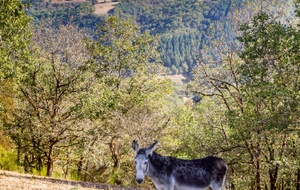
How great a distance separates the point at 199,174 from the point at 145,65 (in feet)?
72.6

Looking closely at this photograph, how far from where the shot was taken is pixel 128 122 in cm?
2752

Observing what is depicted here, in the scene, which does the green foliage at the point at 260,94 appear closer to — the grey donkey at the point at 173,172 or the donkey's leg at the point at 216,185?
the donkey's leg at the point at 216,185

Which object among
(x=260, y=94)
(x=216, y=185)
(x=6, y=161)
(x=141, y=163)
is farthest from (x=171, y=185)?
(x=6, y=161)

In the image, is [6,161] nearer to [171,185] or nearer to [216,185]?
[171,185]

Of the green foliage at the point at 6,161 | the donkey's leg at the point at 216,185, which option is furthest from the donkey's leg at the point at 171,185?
the green foliage at the point at 6,161

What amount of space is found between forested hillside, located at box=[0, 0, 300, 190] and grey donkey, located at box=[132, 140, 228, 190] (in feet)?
16.2

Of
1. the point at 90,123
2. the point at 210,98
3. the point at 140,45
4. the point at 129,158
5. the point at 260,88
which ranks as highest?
the point at 140,45

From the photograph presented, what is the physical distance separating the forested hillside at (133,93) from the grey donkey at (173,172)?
494 centimetres

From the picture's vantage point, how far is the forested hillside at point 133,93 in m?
18.4

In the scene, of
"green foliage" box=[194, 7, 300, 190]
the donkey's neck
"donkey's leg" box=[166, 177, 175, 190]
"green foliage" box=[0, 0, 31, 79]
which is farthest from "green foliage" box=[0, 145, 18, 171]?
"donkey's leg" box=[166, 177, 175, 190]

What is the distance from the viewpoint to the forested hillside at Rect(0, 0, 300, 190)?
60.4ft

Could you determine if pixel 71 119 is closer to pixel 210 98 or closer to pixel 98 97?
pixel 98 97

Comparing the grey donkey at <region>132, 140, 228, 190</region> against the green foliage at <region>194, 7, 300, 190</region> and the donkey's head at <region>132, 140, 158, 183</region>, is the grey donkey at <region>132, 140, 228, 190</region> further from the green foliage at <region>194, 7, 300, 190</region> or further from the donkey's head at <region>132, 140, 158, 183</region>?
the green foliage at <region>194, 7, 300, 190</region>

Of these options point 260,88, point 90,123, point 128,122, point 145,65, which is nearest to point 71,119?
point 90,123
